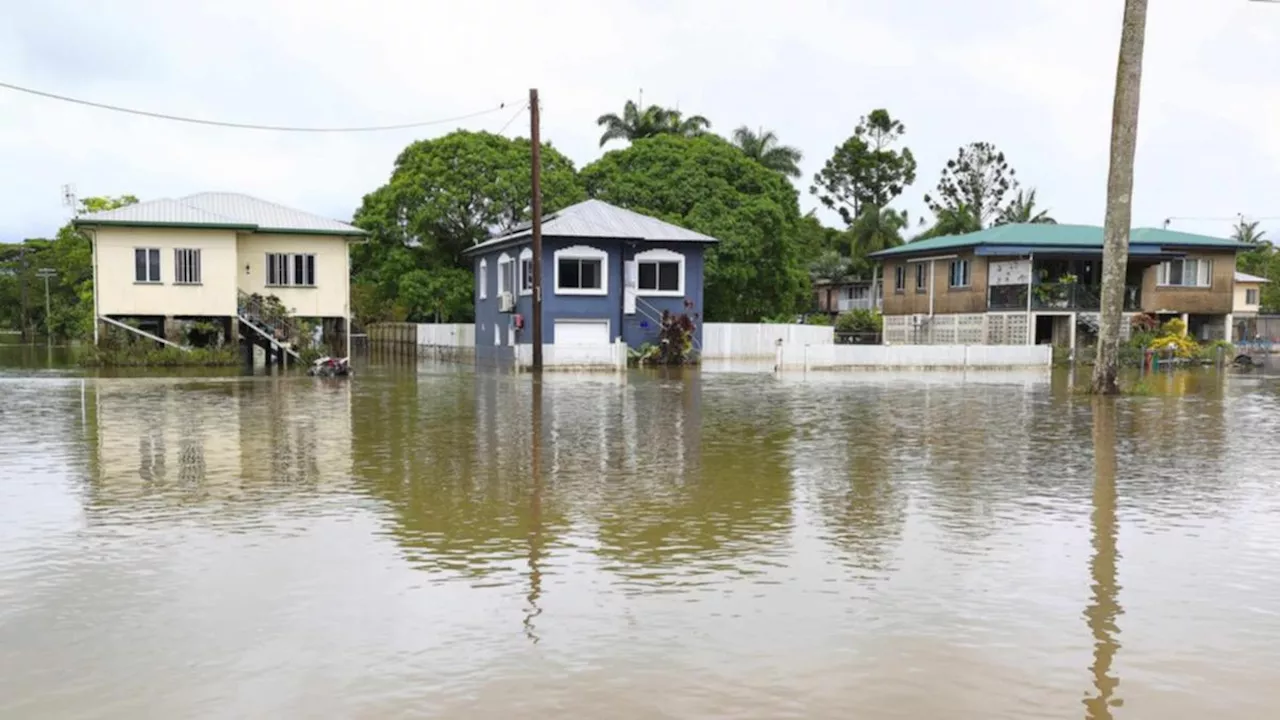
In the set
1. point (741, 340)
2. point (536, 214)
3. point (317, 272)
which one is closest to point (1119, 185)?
point (536, 214)

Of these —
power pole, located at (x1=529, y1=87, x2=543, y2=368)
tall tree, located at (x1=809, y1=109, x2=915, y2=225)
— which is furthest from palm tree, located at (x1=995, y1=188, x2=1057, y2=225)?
power pole, located at (x1=529, y1=87, x2=543, y2=368)

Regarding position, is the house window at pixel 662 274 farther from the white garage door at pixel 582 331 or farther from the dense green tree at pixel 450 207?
the dense green tree at pixel 450 207

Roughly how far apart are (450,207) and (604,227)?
14592mm

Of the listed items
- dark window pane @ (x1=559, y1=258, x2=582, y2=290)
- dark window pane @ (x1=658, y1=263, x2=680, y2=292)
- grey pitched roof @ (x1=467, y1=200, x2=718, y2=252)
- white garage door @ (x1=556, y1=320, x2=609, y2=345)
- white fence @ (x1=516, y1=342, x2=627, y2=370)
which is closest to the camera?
white fence @ (x1=516, y1=342, x2=627, y2=370)

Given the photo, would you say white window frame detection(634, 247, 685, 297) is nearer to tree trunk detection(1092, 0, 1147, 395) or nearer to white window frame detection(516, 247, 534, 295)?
white window frame detection(516, 247, 534, 295)

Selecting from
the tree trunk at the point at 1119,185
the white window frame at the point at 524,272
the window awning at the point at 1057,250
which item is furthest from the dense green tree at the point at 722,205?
the tree trunk at the point at 1119,185

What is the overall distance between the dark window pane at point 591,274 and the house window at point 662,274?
1.86 m

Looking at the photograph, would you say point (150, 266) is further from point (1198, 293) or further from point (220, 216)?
point (1198, 293)

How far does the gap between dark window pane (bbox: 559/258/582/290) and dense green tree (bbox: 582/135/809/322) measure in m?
9.75

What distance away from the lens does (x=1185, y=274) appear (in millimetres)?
53531

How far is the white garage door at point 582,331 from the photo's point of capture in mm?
44031

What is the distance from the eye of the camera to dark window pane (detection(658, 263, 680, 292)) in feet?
149

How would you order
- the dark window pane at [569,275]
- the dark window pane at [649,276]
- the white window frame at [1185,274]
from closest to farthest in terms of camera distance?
the dark window pane at [569,275], the dark window pane at [649,276], the white window frame at [1185,274]

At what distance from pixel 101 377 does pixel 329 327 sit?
42.3ft
